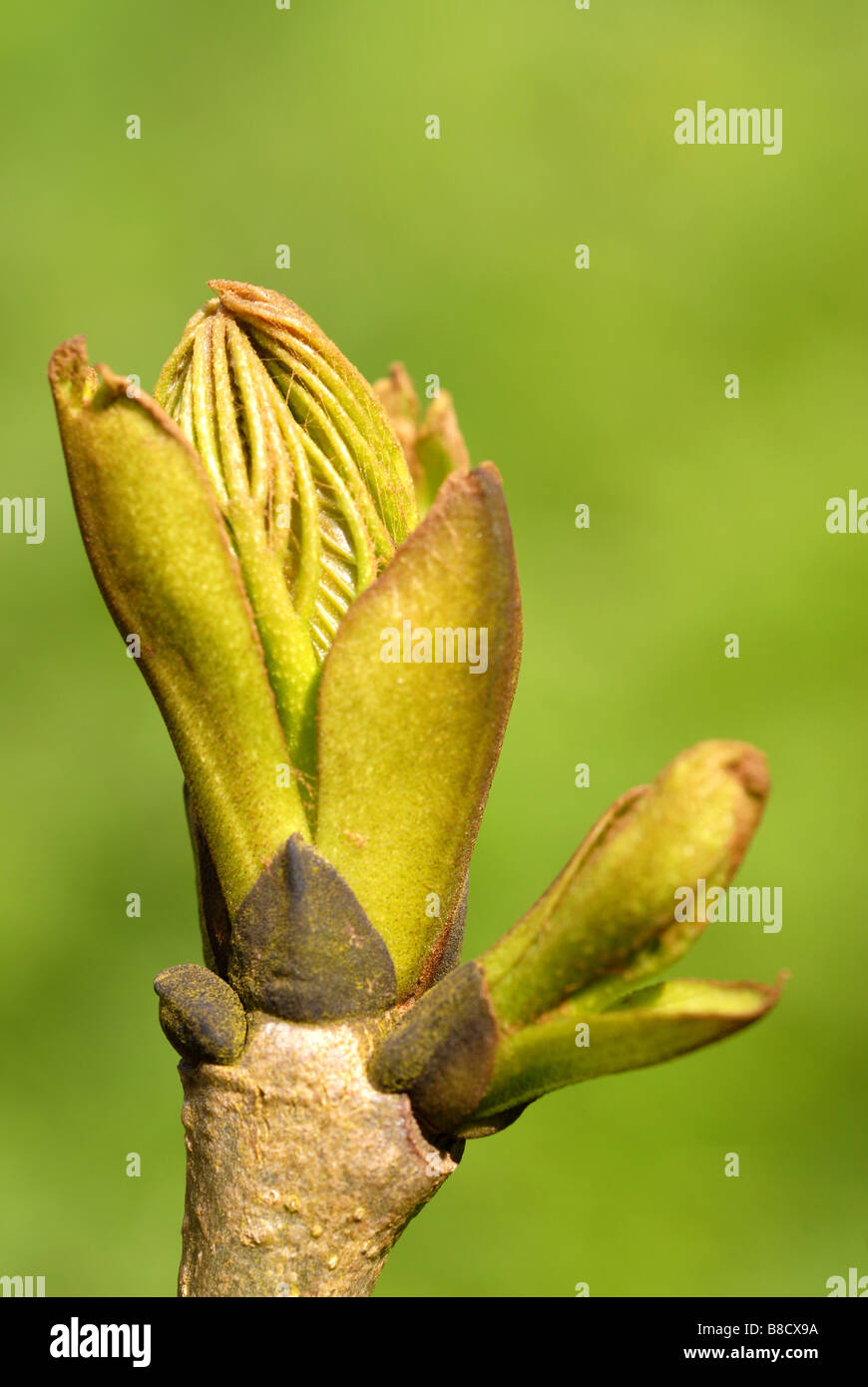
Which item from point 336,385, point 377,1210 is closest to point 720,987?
point 377,1210

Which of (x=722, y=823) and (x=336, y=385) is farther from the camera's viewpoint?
(x=336, y=385)

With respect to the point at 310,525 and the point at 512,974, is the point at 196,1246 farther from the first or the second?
the point at 310,525

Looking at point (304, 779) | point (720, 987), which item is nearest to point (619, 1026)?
point (720, 987)

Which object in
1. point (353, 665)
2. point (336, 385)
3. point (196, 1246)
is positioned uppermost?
point (336, 385)

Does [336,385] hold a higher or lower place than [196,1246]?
higher
